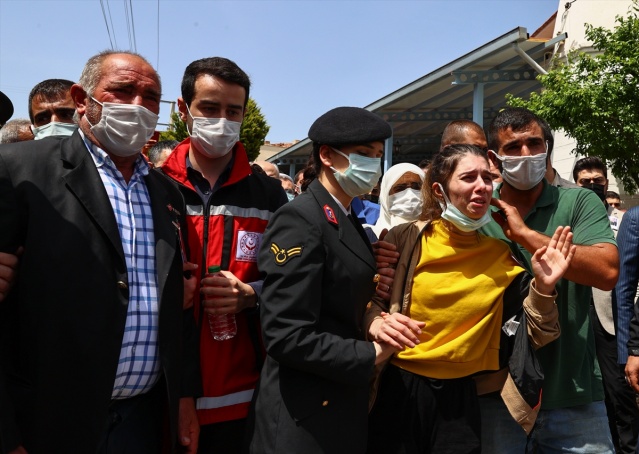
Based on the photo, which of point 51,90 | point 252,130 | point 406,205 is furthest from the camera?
point 252,130

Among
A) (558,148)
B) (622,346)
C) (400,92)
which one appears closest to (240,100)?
(622,346)

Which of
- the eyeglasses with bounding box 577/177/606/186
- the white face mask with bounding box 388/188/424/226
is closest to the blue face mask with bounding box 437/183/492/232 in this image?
the white face mask with bounding box 388/188/424/226

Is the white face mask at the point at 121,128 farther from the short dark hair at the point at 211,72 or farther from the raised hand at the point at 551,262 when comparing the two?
the raised hand at the point at 551,262

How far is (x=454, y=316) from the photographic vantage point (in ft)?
8.42

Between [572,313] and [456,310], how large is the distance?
674mm

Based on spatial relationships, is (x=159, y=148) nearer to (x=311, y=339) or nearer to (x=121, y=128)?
(x=121, y=128)

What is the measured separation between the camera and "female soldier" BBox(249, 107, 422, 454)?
7.13ft

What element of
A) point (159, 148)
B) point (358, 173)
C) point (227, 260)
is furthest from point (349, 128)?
point (159, 148)

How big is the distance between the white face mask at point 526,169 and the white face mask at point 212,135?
4.81 ft

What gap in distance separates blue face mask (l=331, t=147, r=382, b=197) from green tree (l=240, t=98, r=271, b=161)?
2380cm

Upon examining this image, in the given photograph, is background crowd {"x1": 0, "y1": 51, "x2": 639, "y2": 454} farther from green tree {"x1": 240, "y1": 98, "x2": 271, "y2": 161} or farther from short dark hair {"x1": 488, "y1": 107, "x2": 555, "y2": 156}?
green tree {"x1": 240, "y1": 98, "x2": 271, "y2": 161}

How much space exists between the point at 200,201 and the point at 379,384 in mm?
1222

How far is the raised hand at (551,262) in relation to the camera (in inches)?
97.6

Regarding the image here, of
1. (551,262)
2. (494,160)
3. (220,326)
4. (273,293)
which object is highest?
(494,160)
